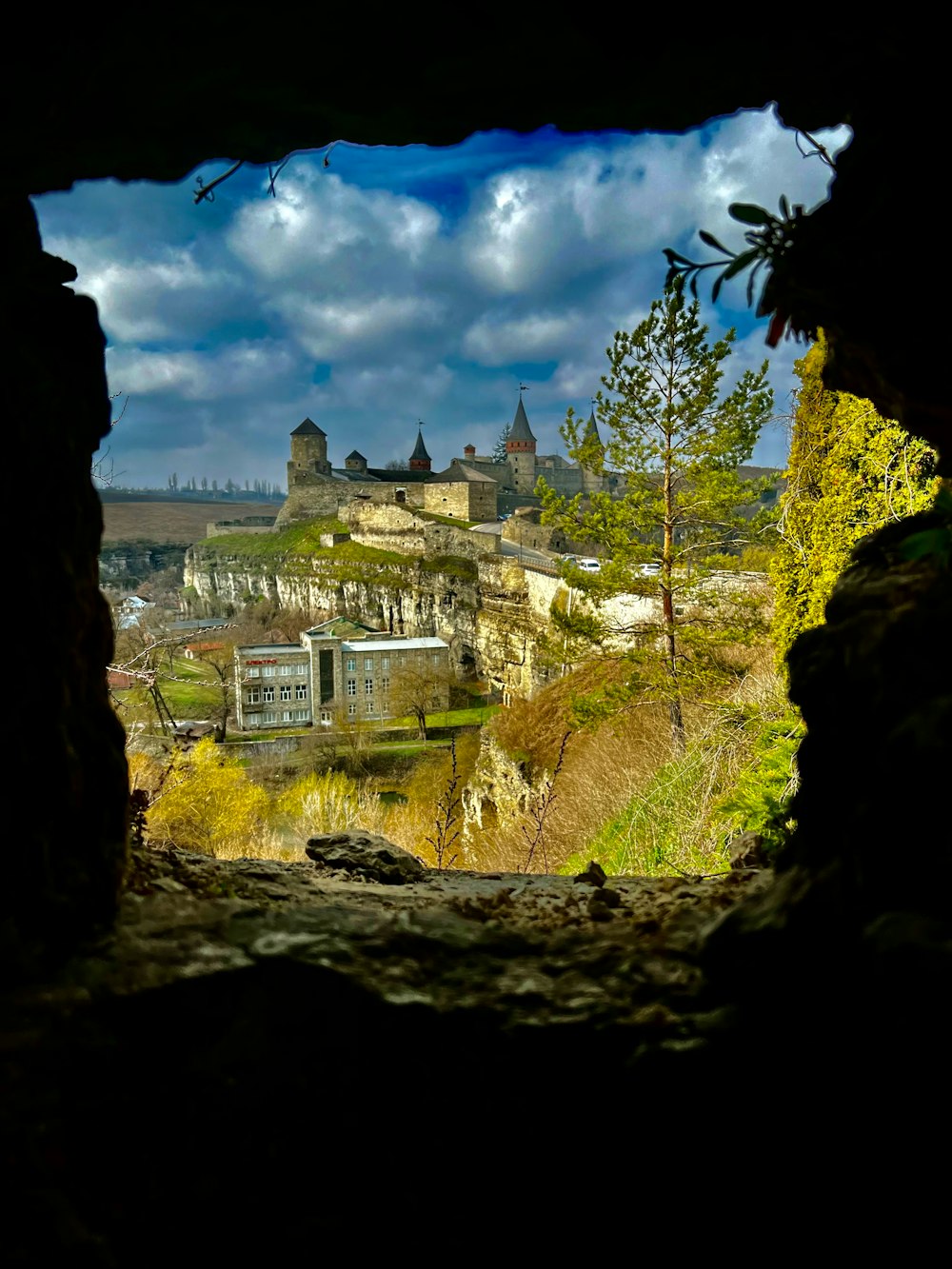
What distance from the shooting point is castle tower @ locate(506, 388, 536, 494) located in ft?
244

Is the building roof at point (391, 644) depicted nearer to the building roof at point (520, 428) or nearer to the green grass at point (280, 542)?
the green grass at point (280, 542)

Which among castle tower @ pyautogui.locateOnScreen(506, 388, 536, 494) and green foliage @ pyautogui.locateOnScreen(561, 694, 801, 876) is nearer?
green foliage @ pyautogui.locateOnScreen(561, 694, 801, 876)

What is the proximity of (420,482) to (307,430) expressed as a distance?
34.3 ft

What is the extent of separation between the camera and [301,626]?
48.6m

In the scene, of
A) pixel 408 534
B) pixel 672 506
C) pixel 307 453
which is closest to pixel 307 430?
pixel 307 453

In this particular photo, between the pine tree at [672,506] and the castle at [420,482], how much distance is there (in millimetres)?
35912

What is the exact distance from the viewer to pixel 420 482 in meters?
61.8

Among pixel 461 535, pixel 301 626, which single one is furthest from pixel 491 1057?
pixel 301 626

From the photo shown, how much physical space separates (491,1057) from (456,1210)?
0.40 meters

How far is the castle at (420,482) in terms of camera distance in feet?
177

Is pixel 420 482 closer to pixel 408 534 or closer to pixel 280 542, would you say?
pixel 280 542

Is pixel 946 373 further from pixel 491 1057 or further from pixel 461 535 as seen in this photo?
pixel 461 535

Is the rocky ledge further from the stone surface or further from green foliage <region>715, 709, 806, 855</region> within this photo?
green foliage <region>715, 709, 806, 855</region>

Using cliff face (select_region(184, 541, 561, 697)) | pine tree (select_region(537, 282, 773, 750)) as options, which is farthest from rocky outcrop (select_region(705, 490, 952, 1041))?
cliff face (select_region(184, 541, 561, 697))
